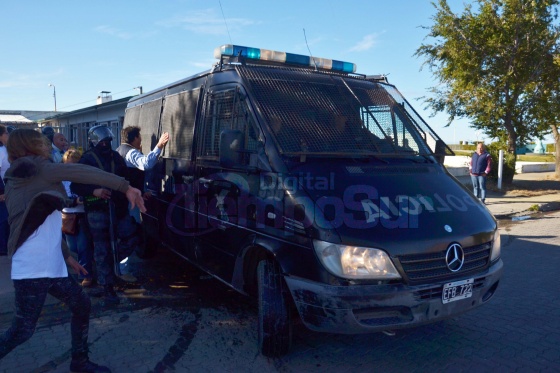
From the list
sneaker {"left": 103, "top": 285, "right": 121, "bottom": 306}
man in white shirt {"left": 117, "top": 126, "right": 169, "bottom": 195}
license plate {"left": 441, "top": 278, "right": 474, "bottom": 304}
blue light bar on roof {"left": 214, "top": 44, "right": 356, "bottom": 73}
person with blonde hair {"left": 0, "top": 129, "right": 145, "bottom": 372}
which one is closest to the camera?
person with blonde hair {"left": 0, "top": 129, "right": 145, "bottom": 372}

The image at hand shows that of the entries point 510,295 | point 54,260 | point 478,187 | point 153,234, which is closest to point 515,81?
point 478,187

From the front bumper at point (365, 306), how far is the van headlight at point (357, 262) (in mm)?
83

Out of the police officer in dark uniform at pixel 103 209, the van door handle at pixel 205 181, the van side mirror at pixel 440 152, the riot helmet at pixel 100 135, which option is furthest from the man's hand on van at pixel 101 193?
the van side mirror at pixel 440 152

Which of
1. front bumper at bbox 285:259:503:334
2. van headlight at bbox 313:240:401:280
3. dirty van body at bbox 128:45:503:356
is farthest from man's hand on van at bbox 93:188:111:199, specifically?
van headlight at bbox 313:240:401:280

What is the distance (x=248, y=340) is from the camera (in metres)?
4.14

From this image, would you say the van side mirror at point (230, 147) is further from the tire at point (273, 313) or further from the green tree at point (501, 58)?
the green tree at point (501, 58)

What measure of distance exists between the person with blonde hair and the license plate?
7.40 feet

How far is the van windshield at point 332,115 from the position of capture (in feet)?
13.2

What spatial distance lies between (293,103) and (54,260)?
2.33 meters

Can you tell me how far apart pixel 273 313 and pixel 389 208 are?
1196mm

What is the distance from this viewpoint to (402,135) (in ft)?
15.2

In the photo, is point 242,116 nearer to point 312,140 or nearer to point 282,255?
point 312,140

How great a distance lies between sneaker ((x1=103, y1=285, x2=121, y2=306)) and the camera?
199 inches

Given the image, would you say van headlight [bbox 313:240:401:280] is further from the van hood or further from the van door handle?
the van door handle
